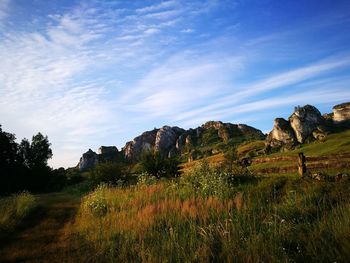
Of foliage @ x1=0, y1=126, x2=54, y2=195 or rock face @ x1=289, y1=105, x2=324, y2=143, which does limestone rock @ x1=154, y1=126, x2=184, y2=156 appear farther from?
foliage @ x1=0, y1=126, x2=54, y2=195

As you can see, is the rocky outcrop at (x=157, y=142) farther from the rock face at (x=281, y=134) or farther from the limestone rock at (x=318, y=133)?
the limestone rock at (x=318, y=133)

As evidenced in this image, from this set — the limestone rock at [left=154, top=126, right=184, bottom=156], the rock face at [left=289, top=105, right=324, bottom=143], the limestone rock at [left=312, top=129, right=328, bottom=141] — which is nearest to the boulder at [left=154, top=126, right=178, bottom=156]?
the limestone rock at [left=154, top=126, right=184, bottom=156]

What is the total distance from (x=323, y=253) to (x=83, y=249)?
4399mm

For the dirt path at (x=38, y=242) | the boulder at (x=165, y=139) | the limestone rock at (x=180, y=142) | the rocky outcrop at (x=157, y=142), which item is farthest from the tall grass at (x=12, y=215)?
the boulder at (x=165, y=139)

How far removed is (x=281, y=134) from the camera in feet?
177

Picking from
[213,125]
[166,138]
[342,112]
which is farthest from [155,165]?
[213,125]

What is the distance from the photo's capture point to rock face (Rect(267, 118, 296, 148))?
170 feet

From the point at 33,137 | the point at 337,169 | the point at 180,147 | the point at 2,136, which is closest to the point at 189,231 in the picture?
the point at 337,169

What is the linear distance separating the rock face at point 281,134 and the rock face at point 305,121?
3.09ft

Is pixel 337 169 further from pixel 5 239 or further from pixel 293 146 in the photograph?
pixel 293 146

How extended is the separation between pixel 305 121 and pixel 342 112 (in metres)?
7.27

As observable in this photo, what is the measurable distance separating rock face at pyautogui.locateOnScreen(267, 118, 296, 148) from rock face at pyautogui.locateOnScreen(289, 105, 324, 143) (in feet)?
3.09

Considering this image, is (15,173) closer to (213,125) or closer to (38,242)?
(38,242)

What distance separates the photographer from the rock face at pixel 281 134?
170ft
